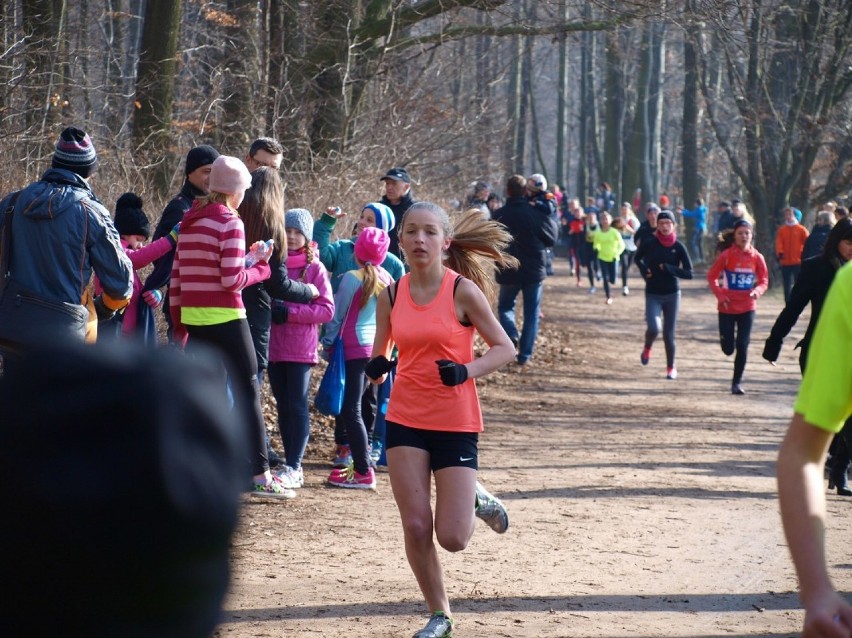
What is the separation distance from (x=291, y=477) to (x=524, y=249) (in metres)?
7.61

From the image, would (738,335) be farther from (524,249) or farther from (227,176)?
(227,176)

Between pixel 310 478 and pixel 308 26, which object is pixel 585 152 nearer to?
pixel 308 26

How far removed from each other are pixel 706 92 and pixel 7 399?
3252 cm

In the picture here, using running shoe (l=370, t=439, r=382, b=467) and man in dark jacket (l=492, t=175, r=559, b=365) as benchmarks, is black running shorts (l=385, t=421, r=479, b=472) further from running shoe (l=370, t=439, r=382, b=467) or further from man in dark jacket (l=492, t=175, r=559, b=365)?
man in dark jacket (l=492, t=175, r=559, b=365)

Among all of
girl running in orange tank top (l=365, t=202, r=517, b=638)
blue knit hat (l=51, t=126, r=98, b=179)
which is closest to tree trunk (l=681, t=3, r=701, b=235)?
blue knit hat (l=51, t=126, r=98, b=179)

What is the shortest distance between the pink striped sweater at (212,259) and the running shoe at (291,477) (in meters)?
1.54

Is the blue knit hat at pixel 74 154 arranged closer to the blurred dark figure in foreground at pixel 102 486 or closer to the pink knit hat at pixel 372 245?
the pink knit hat at pixel 372 245

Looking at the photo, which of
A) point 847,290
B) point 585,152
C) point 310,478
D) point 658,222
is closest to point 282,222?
point 310,478

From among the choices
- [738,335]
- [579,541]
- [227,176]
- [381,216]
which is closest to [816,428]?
[579,541]

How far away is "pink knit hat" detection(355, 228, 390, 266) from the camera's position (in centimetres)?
879

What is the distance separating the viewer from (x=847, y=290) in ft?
8.77

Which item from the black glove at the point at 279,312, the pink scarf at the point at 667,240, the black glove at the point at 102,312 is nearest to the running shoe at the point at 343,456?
the black glove at the point at 279,312

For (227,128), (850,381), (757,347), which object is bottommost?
(757,347)

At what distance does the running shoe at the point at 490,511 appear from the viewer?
619 cm
